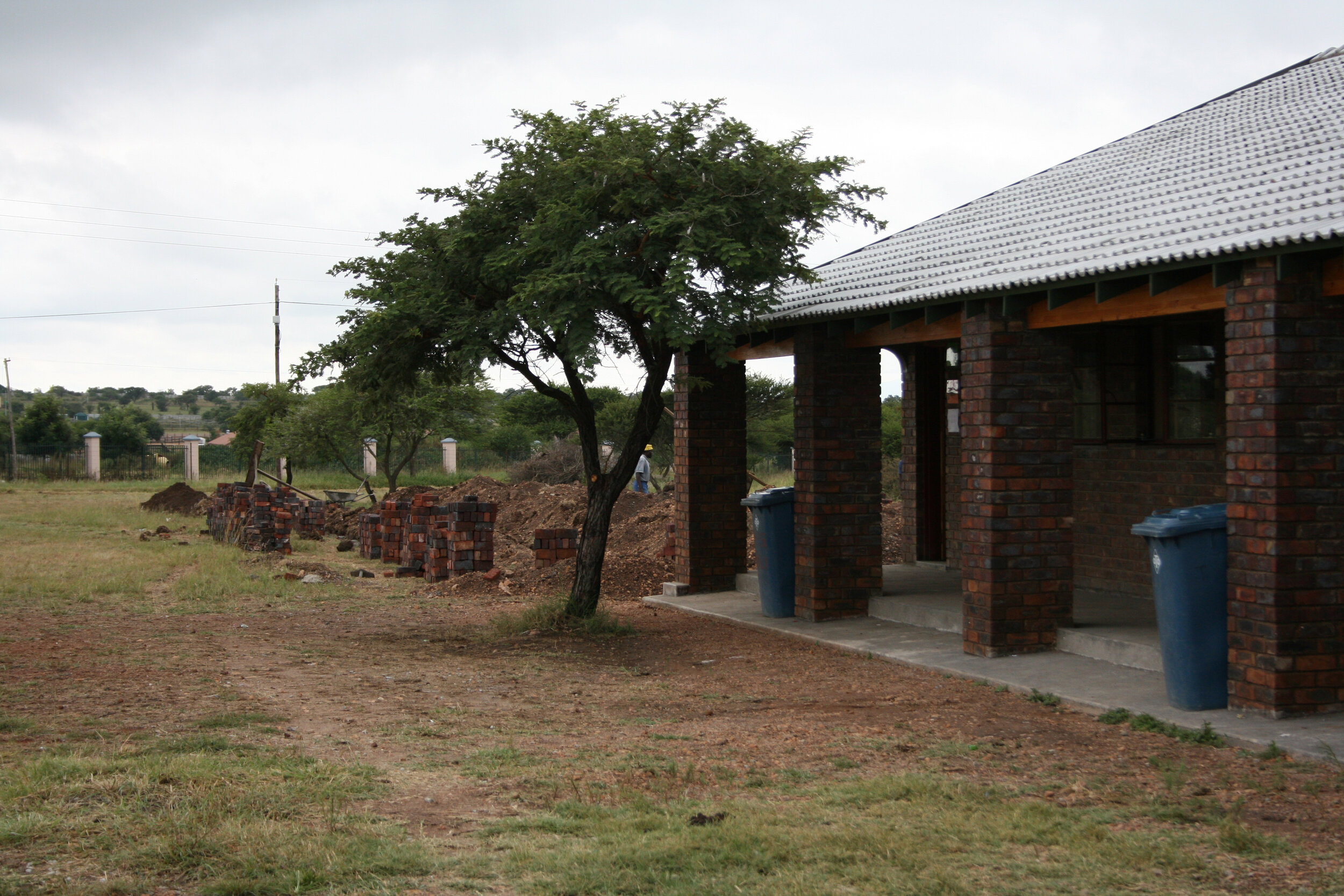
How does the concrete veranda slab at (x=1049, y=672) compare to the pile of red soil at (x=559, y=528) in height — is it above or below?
below

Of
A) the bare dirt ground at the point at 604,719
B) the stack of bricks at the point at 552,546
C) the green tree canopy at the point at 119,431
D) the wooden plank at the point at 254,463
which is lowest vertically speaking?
the bare dirt ground at the point at 604,719

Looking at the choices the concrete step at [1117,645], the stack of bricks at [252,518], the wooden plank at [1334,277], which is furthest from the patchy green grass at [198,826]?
the stack of bricks at [252,518]

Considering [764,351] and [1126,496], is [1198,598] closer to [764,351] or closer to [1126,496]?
[1126,496]

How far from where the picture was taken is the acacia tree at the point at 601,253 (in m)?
9.43

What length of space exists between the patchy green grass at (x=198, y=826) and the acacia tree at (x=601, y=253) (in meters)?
4.59

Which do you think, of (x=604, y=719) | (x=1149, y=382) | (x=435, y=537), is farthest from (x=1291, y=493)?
(x=435, y=537)

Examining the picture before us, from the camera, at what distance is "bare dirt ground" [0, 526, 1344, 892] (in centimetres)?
555

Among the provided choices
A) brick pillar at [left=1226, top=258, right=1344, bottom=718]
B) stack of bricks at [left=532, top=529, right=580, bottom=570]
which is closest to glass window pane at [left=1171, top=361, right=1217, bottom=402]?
brick pillar at [left=1226, top=258, right=1344, bottom=718]

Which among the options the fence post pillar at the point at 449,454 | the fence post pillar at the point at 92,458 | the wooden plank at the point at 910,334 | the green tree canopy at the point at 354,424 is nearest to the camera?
the wooden plank at the point at 910,334

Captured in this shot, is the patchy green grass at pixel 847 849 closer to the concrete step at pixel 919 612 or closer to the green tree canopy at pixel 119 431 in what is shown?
the concrete step at pixel 919 612

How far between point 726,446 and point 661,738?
21.4 feet

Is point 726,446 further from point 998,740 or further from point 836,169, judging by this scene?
point 998,740

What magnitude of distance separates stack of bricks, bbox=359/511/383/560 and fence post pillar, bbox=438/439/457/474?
25975mm

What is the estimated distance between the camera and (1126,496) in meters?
10.7
